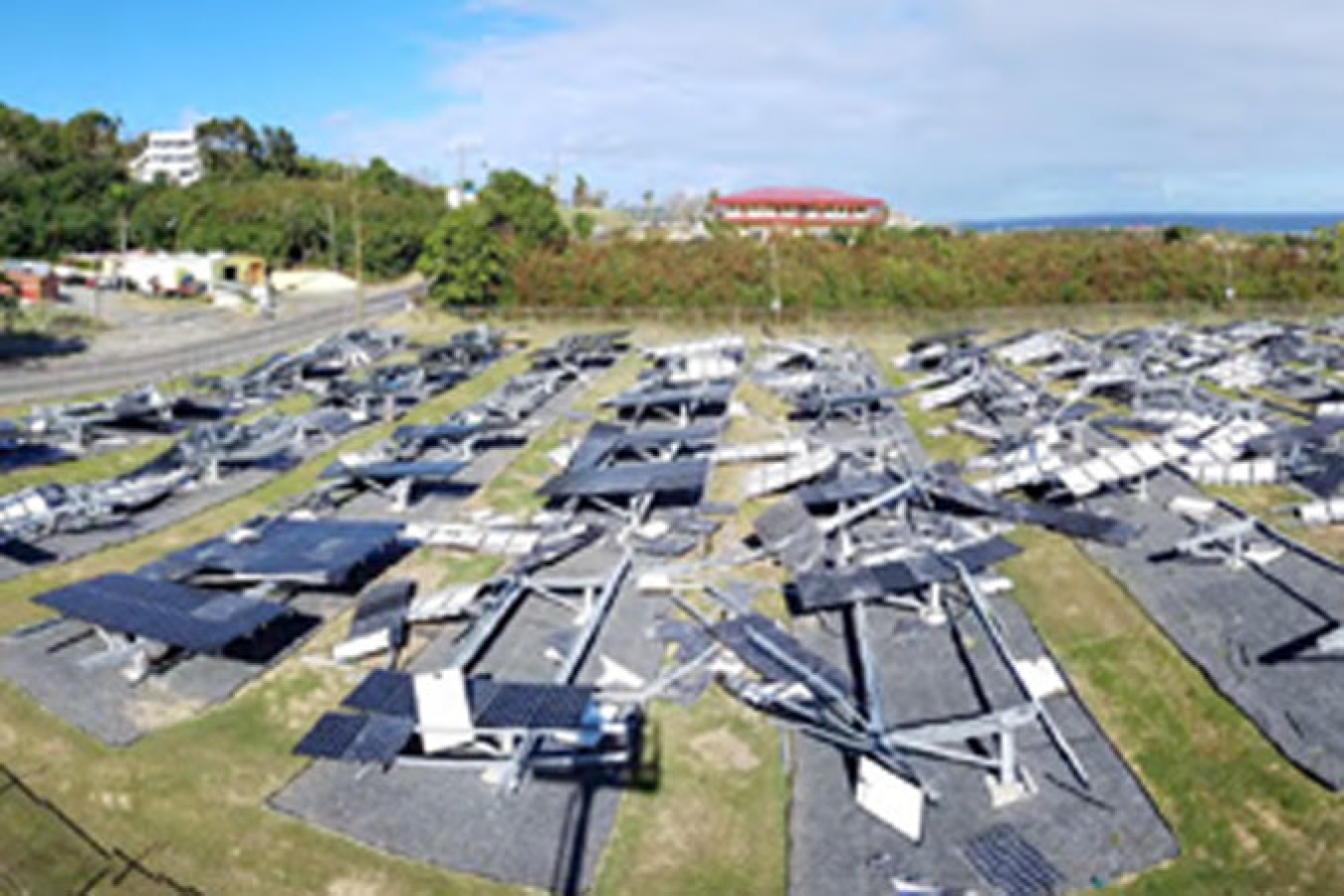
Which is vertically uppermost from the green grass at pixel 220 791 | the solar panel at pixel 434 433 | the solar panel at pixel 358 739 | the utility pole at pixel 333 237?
the utility pole at pixel 333 237

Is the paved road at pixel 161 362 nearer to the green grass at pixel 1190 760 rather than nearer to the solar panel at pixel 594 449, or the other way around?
the solar panel at pixel 594 449

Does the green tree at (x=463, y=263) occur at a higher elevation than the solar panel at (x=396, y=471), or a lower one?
higher

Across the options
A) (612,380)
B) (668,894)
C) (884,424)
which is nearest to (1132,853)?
(668,894)

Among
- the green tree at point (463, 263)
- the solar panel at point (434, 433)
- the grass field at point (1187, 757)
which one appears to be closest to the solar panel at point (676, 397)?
the solar panel at point (434, 433)

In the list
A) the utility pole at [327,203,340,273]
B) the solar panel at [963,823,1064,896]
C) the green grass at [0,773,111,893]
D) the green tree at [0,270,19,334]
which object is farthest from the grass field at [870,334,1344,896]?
the utility pole at [327,203,340,273]

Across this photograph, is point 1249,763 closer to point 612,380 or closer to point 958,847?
point 958,847

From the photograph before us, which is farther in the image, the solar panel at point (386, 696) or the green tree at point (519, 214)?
the green tree at point (519, 214)

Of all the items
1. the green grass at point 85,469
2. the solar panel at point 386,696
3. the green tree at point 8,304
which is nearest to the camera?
the solar panel at point 386,696
